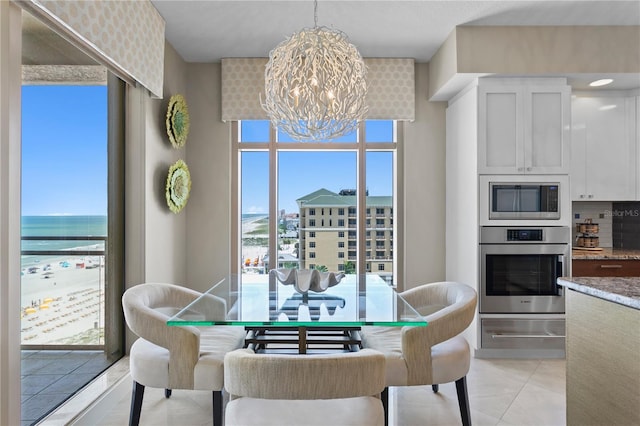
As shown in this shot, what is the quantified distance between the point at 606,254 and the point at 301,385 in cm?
318

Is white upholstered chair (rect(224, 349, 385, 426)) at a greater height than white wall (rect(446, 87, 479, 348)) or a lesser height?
lesser

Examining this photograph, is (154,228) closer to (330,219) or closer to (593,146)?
(330,219)

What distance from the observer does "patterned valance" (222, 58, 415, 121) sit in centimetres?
399

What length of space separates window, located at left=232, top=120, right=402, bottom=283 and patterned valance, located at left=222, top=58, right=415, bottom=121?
25 centimetres

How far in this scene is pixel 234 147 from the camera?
422 centimetres

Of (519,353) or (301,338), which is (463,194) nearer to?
(519,353)

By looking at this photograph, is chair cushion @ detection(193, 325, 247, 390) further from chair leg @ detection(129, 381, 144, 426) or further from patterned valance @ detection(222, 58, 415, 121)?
patterned valance @ detection(222, 58, 415, 121)

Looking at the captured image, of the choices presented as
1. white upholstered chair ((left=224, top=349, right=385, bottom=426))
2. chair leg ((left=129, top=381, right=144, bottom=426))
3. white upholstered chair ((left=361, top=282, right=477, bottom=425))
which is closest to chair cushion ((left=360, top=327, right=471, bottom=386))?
white upholstered chair ((left=361, top=282, right=477, bottom=425))

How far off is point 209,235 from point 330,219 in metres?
1.22

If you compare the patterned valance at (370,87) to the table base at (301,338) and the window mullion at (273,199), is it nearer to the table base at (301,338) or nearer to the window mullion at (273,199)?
the window mullion at (273,199)

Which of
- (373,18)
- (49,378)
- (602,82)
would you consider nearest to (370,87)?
(373,18)

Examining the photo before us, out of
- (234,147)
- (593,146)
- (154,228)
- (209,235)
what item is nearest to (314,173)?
(234,147)

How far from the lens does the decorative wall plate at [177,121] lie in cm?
349

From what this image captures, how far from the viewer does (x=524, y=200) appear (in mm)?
3424
